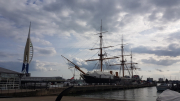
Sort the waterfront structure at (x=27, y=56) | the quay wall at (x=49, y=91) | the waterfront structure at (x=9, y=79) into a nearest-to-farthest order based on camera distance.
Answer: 1. the quay wall at (x=49, y=91)
2. the waterfront structure at (x=9, y=79)
3. the waterfront structure at (x=27, y=56)

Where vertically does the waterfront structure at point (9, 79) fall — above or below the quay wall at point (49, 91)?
above

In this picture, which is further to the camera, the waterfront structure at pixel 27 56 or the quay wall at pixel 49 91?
the waterfront structure at pixel 27 56

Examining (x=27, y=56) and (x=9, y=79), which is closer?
(x=9, y=79)

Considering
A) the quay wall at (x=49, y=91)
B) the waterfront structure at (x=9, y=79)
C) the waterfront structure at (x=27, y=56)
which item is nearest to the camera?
the quay wall at (x=49, y=91)

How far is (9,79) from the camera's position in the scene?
31.6 metres

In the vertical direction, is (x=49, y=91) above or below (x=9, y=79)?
below

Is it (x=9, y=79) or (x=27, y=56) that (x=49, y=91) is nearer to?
(x=9, y=79)

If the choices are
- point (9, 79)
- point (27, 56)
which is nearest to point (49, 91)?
point (9, 79)

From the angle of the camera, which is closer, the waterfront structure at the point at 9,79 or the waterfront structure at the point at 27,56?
the waterfront structure at the point at 9,79

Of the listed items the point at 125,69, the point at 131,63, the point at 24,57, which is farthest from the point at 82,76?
the point at 131,63

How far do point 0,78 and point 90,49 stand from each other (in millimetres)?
61544

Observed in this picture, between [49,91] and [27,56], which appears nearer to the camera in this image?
[49,91]

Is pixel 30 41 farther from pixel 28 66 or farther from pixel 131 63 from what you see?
pixel 131 63

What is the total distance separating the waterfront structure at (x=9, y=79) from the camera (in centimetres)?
3002
